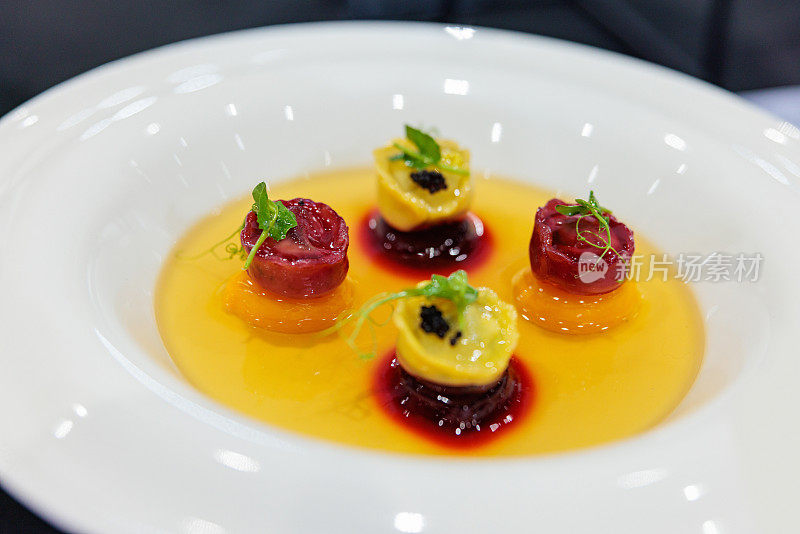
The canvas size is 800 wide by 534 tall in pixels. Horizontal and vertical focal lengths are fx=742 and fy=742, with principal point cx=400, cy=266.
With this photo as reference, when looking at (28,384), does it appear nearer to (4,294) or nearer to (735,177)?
(4,294)

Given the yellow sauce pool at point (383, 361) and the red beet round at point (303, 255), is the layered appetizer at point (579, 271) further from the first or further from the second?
the red beet round at point (303, 255)

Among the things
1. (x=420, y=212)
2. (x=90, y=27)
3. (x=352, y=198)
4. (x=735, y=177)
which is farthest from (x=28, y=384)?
(x=90, y=27)

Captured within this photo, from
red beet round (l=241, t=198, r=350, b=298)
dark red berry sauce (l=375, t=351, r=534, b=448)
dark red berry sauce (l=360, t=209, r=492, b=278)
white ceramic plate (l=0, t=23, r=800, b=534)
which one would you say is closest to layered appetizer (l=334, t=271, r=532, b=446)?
dark red berry sauce (l=375, t=351, r=534, b=448)

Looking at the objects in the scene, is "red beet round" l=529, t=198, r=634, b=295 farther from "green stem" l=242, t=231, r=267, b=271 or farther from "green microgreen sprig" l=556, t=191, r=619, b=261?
"green stem" l=242, t=231, r=267, b=271

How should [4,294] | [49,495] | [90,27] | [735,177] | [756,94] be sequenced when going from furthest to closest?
[90,27], [756,94], [735,177], [4,294], [49,495]

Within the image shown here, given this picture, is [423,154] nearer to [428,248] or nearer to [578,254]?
[428,248]

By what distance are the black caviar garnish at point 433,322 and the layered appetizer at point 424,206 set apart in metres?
0.59

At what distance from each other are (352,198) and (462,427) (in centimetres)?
111

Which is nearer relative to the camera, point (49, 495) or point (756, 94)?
point (49, 495)

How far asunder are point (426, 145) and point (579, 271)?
24.4 inches

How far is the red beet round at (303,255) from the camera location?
6.10 ft

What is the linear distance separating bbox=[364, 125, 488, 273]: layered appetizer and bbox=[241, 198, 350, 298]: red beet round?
1.07 ft

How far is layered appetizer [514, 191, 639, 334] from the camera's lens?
1.92m

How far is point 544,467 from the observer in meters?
1.27
